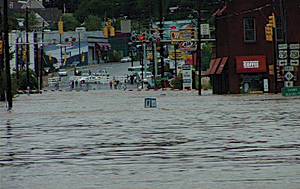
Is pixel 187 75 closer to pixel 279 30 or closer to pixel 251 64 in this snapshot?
pixel 251 64

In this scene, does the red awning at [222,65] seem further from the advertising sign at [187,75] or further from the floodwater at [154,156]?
the floodwater at [154,156]

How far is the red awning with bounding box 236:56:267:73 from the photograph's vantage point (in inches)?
2749

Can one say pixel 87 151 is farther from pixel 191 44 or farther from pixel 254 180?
pixel 191 44

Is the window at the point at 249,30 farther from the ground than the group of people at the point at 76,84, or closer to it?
farther from the ground


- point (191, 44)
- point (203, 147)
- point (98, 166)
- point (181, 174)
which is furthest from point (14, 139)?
point (191, 44)

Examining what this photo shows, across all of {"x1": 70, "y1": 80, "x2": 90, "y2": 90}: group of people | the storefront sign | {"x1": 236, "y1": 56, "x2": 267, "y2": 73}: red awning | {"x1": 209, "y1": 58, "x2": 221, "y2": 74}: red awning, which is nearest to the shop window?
{"x1": 236, "y1": 56, "x2": 267, "y2": 73}: red awning

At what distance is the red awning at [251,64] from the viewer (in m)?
69.8

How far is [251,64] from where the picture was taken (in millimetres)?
70000

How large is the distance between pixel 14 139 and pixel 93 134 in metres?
2.27

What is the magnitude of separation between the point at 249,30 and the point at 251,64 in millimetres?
3025

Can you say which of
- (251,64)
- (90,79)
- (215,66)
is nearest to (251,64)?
(251,64)

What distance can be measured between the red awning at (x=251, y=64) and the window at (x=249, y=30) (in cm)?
165

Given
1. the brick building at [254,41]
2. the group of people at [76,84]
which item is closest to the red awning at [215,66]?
the brick building at [254,41]

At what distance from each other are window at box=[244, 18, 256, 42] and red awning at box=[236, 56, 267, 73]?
1649mm
